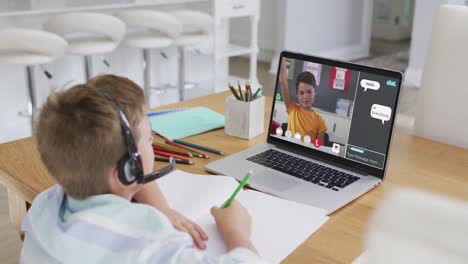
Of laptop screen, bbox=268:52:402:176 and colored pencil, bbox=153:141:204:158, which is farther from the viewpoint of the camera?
colored pencil, bbox=153:141:204:158

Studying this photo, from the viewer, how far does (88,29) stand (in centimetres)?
293

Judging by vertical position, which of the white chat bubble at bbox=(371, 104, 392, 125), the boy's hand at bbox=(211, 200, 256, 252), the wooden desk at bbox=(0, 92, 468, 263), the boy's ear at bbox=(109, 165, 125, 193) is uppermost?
the white chat bubble at bbox=(371, 104, 392, 125)

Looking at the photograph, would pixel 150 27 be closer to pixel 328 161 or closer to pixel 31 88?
pixel 31 88

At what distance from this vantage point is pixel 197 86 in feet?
14.4

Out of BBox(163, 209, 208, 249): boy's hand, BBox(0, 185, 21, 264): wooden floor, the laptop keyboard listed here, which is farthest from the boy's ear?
BBox(0, 185, 21, 264): wooden floor

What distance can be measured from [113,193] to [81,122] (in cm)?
13

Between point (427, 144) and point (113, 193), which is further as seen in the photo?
point (427, 144)

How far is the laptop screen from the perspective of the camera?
112 centimetres

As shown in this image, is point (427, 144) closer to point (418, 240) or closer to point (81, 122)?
point (81, 122)

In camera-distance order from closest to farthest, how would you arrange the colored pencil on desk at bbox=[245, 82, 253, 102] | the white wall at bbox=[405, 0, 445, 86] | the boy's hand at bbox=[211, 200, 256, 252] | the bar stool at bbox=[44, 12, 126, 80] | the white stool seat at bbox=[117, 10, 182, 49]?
the boy's hand at bbox=[211, 200, 256, 252]
the colored pencil on desk at bbox=[245, 82, 253, 102]
the bar stool at bbox=[44, 12, 126, 80]
the white stool seat at bbox=[117, 10, 182, 49]
the white wall at bbox=[405, 0, 445, 86]

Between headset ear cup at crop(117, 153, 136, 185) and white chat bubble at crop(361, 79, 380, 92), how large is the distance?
0.59m

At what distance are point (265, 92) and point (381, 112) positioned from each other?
345 centimetres

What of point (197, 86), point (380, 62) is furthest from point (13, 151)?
point (380, 62)

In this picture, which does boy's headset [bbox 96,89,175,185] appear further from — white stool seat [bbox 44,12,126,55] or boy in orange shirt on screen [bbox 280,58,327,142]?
white stool seat [bbox 44,12,126,55]
